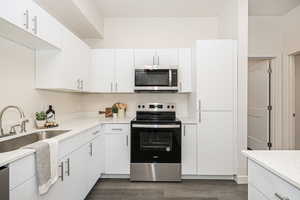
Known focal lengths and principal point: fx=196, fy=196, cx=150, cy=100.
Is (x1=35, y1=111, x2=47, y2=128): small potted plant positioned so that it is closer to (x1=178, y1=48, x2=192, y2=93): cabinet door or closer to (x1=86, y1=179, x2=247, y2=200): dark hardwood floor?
(x1=86, y1=179, x2=247, y2=200): dark hardwood floor

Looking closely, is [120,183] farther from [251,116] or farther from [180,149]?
[251,116]

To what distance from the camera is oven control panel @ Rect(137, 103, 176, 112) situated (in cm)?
327

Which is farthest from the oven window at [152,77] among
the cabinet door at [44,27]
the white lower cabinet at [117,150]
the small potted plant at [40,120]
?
the small potted plant at [40,120]

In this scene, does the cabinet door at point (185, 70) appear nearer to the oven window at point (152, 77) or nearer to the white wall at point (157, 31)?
the oven window at point (152, 77)

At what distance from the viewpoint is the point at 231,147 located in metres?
2.77

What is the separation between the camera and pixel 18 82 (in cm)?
200

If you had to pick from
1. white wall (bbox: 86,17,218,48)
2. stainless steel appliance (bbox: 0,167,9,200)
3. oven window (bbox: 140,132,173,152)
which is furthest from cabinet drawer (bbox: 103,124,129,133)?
stainless steel appliance (bbox: 0,167,9,200)

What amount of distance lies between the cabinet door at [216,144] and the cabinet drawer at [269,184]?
61.0 inches

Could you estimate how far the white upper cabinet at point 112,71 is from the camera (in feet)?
10.6

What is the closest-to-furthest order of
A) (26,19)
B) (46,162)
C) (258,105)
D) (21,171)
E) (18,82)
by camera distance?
(21,171)
(46,162)
(26,19)
(18,82)
(258,105)

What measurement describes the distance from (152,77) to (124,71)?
512 mm

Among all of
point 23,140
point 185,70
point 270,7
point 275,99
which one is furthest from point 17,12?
point 275,99

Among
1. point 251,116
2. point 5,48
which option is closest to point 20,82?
point 5,48

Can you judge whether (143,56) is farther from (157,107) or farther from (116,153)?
(116,153)
